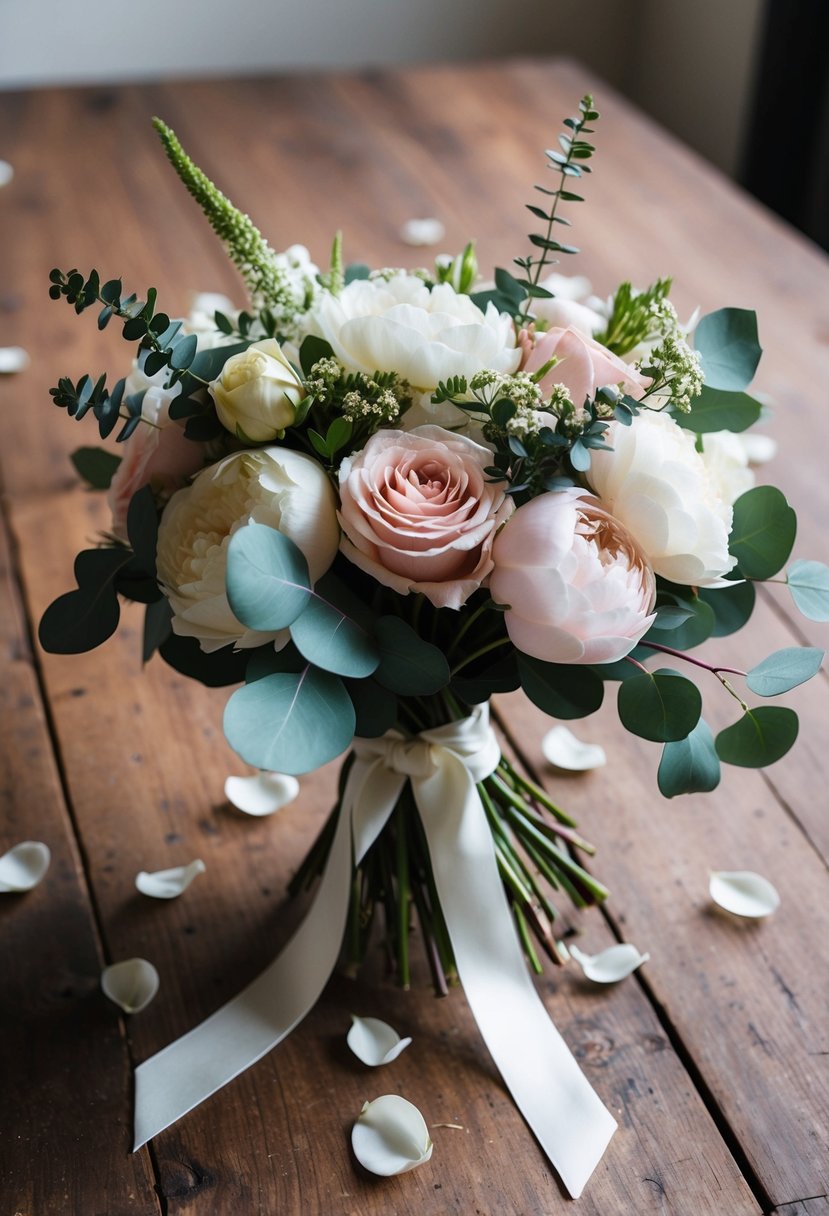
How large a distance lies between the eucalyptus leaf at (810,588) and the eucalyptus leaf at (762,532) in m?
0.01

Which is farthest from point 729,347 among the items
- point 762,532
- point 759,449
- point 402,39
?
point 402,39

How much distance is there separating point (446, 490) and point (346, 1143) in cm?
40

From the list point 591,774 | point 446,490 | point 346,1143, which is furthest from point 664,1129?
point 446,490

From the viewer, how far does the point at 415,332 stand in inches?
26.2

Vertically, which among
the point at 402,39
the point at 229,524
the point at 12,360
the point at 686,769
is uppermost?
the point at 229,524

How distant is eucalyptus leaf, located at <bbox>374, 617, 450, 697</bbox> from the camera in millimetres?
662

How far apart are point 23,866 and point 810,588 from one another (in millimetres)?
586

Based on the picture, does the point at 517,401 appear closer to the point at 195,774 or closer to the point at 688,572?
the point at 688,572

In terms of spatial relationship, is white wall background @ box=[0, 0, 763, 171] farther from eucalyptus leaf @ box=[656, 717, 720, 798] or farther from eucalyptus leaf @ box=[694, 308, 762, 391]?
eucalyptus leaf @ box=[656, 717, 720, 798]

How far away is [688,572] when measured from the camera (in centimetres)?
68

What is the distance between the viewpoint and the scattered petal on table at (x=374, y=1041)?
2.62ft

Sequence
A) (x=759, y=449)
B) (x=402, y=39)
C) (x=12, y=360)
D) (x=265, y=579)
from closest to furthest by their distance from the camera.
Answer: (x=265, y=579) → (x=759, y=449) → (x=12, y=360) → (x=402, y=39)

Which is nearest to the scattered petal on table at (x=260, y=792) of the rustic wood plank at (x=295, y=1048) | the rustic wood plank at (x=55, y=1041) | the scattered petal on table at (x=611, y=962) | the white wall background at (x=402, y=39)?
the rustic wood plank at (x=295, y=1048)

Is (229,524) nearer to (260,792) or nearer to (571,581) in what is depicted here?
(571,581)
